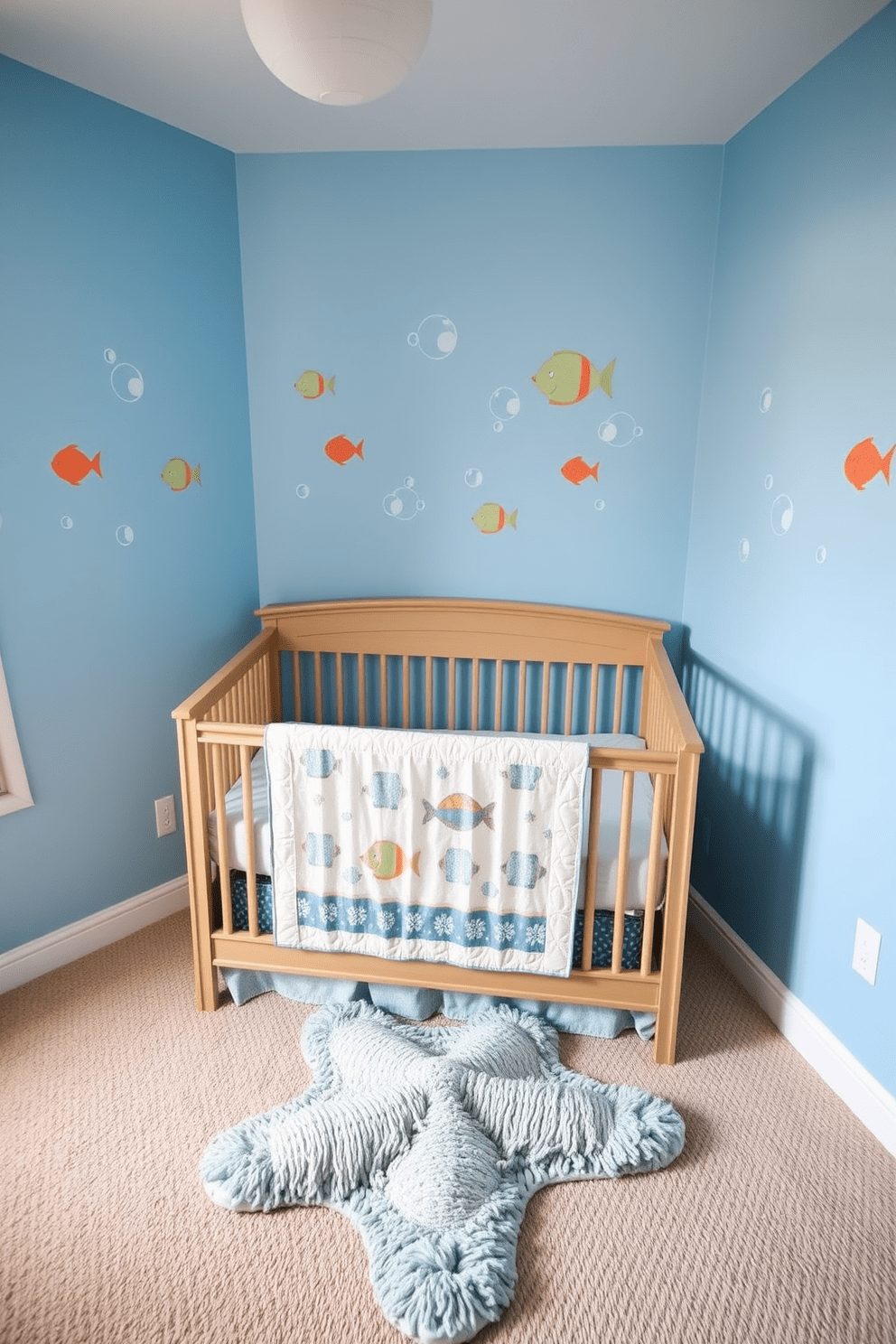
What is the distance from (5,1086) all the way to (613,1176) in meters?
1.26

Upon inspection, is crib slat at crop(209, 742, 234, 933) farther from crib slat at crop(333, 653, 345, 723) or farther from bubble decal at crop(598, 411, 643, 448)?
bubble decal at crop(598, 411, 643, 448)

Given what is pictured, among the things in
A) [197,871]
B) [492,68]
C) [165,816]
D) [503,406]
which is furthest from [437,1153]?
[492,68]

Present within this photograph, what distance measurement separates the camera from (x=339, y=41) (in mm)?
1113

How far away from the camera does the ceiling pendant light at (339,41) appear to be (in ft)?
3.58

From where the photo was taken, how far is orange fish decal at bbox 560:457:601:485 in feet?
8.07

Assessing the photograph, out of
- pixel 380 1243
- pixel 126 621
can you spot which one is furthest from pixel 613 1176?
pixel 126 621

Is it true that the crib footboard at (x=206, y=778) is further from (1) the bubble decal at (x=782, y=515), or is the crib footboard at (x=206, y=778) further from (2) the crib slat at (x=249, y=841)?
(1) the bubble decal at (x=782, y=515)

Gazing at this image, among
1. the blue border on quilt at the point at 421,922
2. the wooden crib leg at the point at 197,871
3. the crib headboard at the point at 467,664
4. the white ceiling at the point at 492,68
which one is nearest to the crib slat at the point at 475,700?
the crib headboard at the point at 467,664

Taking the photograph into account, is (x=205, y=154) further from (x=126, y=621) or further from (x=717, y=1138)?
(x=717, y=1138)

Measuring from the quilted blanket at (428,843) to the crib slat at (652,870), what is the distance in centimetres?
15

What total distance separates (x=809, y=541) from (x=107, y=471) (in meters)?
1.68

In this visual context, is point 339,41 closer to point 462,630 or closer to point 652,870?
point 652,870

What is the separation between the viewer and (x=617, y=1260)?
4.68 ft

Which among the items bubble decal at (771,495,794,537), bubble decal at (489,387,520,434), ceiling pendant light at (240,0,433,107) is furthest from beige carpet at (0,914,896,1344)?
ceiling pendant light at (240,0,433,107)
